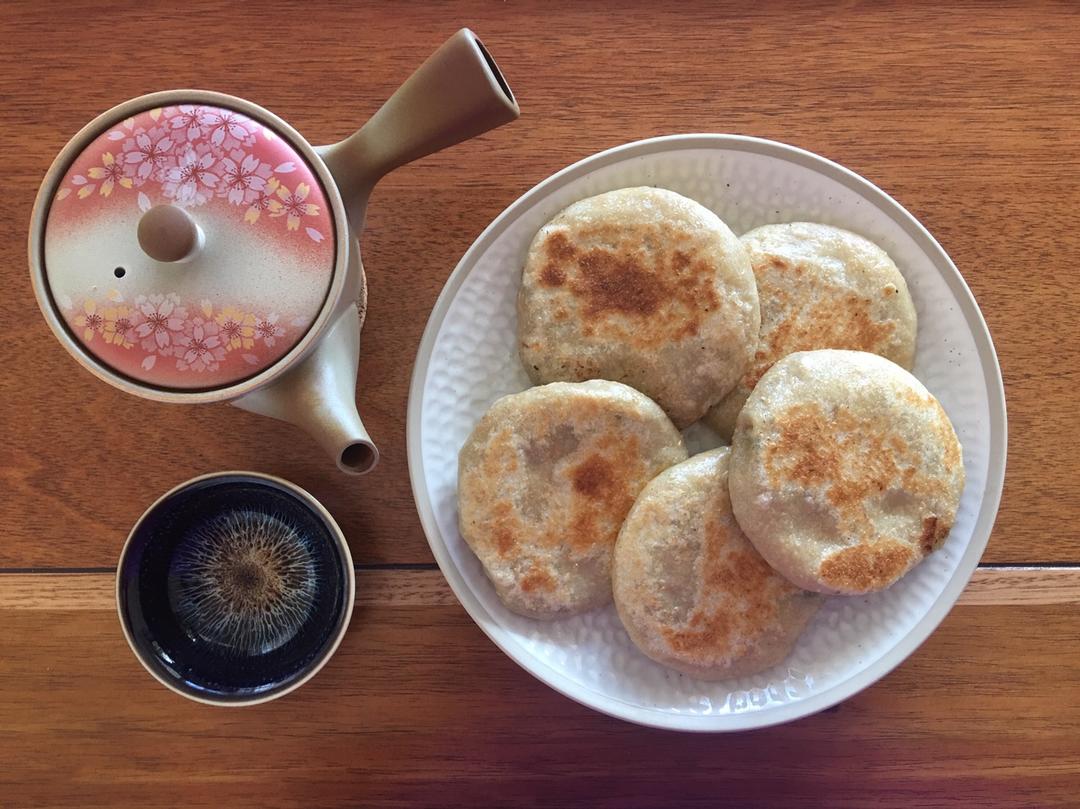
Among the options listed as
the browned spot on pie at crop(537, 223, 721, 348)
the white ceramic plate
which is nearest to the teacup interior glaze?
the white ceramic plate

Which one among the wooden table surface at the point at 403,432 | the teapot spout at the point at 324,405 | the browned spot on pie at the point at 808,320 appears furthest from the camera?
the wooden table surface at the point at 403,432

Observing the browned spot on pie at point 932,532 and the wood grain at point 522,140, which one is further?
the wood grain at point 522,140

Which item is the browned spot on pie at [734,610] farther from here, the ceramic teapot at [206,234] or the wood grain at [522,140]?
the ceramic teapot at [206,234]

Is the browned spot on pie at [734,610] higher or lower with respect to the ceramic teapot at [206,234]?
lower

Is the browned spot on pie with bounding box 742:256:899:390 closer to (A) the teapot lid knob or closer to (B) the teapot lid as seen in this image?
(B) the teapot lid

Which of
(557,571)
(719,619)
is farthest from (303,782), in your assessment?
(719,619)

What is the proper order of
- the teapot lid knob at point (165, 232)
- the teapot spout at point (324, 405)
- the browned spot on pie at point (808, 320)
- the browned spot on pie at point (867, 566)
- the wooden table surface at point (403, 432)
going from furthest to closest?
the wooden table surface at point (403, 432) → the browned spot on pie at point (808, 320) → the browned spot on pie at point (867, 566) → the teapot spout at point (324, 405) → the teapot lid knob at point (165, 232)

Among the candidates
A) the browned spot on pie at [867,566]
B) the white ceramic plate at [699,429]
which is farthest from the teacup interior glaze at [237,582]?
the browned spot on pie at [867,566]

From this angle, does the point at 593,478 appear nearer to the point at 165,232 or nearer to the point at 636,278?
the point at 636,278
